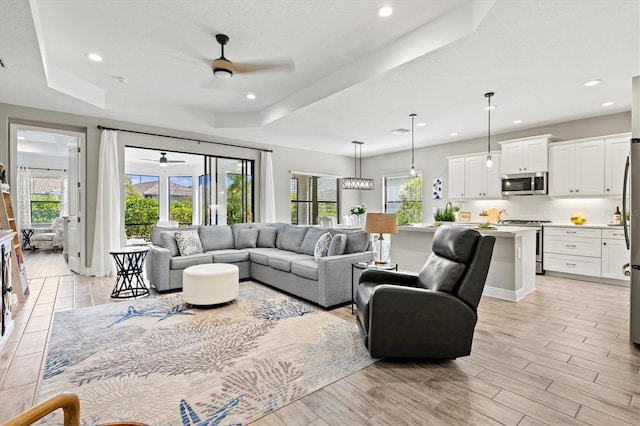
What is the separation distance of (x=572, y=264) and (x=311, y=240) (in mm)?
4483

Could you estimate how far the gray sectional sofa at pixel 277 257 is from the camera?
12.8 feet

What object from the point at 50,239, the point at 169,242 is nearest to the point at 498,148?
the point at 169,242

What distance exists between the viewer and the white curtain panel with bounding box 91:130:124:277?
5492 mm

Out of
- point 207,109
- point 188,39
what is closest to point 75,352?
point 188,39

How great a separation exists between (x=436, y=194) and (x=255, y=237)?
177 inches

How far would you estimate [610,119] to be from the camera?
5348 mm

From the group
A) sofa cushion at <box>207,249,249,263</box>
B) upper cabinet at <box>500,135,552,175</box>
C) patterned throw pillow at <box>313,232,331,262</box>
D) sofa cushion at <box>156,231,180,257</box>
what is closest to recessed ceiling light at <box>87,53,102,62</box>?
sofa cushion at <box>156,231,180,257</box>

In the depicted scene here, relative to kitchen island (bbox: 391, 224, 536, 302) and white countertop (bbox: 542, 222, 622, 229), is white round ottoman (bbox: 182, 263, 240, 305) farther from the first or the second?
white countertop (bbox: 542, 222, 622, 229)

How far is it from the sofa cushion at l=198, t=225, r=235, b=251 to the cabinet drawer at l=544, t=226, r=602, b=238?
5.70 meters

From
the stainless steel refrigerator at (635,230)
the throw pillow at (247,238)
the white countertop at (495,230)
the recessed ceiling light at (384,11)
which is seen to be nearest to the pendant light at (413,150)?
the white countertop at (495,230)

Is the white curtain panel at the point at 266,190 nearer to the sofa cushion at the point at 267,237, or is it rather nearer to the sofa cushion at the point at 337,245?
the sofa cushion at the point at 267,237

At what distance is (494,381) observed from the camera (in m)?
2.23

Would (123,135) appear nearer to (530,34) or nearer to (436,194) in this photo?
(530,34)

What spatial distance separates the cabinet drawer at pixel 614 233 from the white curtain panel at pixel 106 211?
8.19 metres
